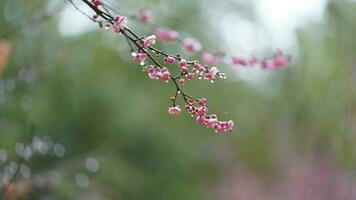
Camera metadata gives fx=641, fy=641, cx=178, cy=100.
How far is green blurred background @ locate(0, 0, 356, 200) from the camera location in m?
4.39

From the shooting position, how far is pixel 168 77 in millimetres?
1551

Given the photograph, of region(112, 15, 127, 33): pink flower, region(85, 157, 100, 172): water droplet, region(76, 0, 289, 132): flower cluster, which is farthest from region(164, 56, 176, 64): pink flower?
region(85, 157, 100, 172): water droplet

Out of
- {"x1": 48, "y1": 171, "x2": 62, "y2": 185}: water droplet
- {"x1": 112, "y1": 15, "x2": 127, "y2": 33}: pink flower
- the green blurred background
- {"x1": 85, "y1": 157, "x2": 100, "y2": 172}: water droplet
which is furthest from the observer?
{"x1": 85, "y1": 157, "x2": 100, "y2": 172}: water droplet

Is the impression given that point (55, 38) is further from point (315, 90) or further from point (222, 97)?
point (315, 90)

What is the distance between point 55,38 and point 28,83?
815 millimetres

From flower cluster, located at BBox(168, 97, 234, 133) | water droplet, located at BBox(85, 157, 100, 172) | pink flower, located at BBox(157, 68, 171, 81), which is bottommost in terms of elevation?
pink flower, located at BBox(157, 68, 171, 81)

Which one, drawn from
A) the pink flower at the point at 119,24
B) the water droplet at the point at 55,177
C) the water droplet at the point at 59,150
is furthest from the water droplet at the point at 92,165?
the pink flower at the point at 119,24

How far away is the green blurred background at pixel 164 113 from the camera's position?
14.4 ft

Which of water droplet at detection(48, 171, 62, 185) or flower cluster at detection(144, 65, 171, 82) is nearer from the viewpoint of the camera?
flower cluster at detection(144, 65, 171, 82)

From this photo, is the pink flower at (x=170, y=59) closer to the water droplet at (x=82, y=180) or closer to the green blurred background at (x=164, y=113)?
the green blurred background at (x=164, y=113)

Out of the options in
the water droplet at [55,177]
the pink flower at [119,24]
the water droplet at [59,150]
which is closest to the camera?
the pink flower at [119,24]

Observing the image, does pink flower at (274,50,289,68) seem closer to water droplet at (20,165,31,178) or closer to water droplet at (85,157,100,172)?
water droplet at (20,165,31,178)

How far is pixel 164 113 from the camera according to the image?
5.60m

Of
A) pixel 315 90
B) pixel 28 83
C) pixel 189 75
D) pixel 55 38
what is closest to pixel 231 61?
pixel 189 75
